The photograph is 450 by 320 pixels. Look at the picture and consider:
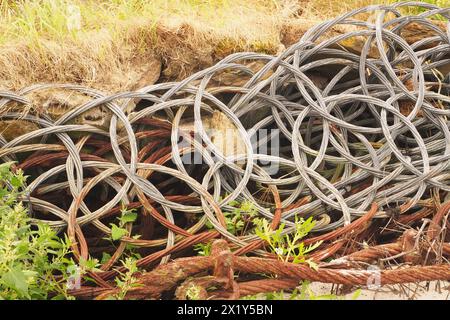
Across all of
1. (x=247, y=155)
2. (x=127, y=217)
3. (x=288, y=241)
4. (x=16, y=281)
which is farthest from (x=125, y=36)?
(x=16, y=281)

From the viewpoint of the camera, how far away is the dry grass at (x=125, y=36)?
327 centimetres

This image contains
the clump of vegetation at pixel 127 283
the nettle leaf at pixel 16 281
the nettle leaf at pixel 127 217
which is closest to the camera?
the nettle leaf at pixel 16 281

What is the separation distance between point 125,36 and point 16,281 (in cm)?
165

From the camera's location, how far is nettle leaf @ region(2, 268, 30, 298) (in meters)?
2.22

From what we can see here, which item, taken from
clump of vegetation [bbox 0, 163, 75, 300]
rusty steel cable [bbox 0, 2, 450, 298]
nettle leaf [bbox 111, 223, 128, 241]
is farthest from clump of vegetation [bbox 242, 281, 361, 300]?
clump of vegetation [bbox 0, 163, 75, 300]

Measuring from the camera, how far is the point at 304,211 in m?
3.02

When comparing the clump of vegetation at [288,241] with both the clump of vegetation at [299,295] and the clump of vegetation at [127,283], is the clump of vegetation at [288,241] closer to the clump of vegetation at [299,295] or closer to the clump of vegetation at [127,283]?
the clump of vegetation at [299,295]

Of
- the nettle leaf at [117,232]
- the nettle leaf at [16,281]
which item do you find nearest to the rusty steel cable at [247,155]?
the nettle leaf at [117,232]

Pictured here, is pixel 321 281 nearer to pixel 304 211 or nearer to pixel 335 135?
pixel 304 211

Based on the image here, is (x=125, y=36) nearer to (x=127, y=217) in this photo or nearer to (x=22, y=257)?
(x=127, y=217)

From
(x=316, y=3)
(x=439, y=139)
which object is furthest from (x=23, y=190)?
(x=316, y=3)

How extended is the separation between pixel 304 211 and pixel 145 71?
109cm

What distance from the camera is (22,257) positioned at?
2330mm

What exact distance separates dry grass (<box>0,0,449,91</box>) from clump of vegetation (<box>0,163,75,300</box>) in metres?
0.70
